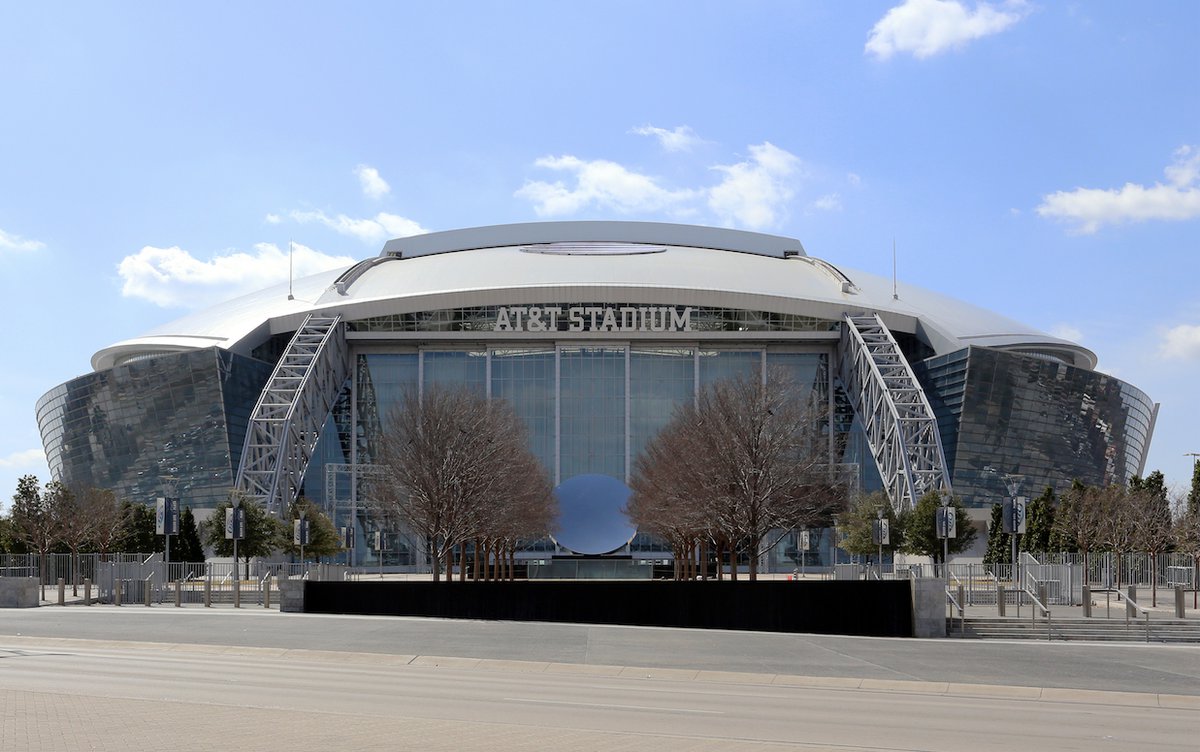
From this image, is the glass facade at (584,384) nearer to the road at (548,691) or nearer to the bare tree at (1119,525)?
the bare tree at (1119,525)

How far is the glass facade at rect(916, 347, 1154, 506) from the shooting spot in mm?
88688

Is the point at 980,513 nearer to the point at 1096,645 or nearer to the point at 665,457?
the point at 665,457

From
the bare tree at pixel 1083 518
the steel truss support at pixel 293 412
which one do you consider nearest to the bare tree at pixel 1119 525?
the bare tree at pixel 1083 518

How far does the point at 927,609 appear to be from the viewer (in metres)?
39.2

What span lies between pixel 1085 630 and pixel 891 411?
43.2 meters

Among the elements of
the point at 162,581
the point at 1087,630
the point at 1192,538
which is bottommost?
the point at 1087,630

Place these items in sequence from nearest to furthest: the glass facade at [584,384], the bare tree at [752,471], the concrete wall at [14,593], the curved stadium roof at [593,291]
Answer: the concrete wall at [14,593], the bare tree at [752,471], the curved stadium roof at [593,291], the glass facade at [584,384]

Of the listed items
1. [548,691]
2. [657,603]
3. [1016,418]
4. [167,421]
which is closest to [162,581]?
[657,603]

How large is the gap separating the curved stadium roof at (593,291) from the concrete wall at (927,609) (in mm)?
56138

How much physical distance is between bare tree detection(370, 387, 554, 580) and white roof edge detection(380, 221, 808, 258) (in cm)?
4927

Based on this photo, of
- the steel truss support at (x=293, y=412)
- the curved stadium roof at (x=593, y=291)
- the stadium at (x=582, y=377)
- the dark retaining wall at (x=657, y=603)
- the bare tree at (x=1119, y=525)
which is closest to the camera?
the dark retaining wall at (x=657, y=603)

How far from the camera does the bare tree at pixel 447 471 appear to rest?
60.2m

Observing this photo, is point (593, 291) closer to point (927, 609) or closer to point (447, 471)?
point (447, 471)

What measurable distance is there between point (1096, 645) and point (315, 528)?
45.8 metres
